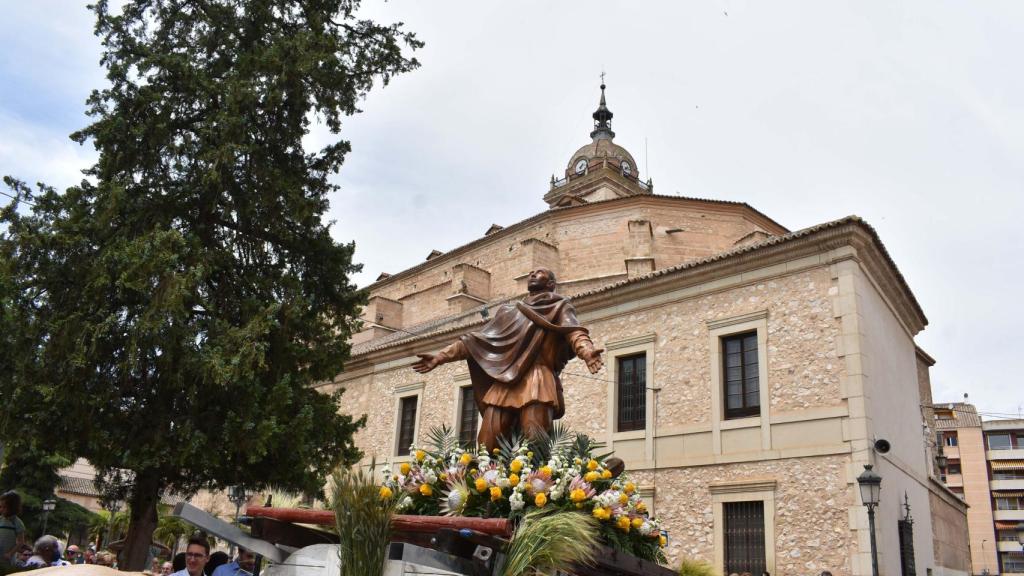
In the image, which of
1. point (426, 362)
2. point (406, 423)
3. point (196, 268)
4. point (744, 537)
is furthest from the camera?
point (406, 423)

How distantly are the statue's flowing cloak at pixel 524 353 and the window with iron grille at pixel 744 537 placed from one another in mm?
8637

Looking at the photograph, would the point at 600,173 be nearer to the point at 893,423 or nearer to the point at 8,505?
the point at 893,423

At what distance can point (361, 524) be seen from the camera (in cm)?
332

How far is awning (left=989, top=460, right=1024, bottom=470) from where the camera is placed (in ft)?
166

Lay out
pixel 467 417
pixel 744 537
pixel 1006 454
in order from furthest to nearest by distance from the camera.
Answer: pixel 1006 454 → pixel 467 417 → pixel 744 537

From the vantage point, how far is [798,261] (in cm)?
1338

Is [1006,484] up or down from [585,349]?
up

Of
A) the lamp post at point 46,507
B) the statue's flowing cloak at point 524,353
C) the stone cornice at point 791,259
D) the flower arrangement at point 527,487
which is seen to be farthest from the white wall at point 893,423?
the lamp post at point 46,507

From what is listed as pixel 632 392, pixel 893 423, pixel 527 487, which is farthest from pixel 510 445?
pixel 893 423

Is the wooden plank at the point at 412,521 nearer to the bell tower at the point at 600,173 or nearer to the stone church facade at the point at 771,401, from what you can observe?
the stone church facade at the point at 771,401

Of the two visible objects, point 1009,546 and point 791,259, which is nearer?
point 791,259

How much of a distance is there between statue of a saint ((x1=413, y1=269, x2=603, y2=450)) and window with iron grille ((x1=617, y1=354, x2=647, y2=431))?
9583mm

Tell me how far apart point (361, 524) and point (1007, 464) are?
195ft

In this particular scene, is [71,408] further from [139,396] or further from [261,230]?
[261,230]
